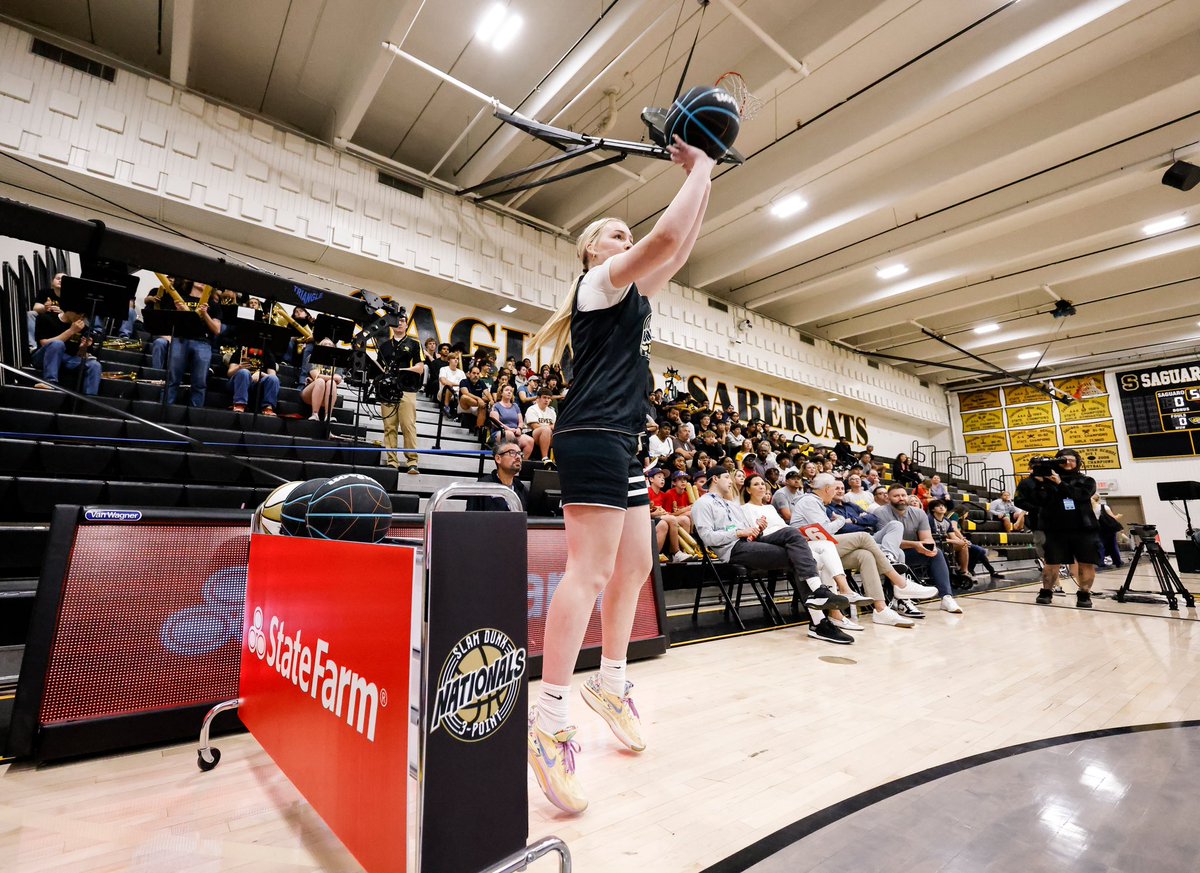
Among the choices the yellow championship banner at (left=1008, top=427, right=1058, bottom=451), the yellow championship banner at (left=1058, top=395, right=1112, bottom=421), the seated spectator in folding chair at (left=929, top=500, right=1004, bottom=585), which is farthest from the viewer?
the yellow championship banner at (left=1008, top=427, right=1058, bottom=451)

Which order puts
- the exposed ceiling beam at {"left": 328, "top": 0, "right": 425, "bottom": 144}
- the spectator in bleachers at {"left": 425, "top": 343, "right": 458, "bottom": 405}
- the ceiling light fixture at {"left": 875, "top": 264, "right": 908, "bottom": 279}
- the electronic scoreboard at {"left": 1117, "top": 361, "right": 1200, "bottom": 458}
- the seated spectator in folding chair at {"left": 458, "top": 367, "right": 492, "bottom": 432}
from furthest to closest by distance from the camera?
the electronic scoreboard at {"left": 1117, "top": 361, "right": 1200, "bottom": 458} < the ceiling light fixture at {"left": 875, "top": 264, "right": 908, "bottom": 279} < the spectator in bleachers at {"left": 425, "top": 343, "right": 458, "bottom": 405} < the seated spectator in folding chair at {"left": 458, "top": 367, "right": 492, "bottom": 432} < the exposed ceiling beam at {"left": 328, "top": 0, "right": 425, "bottom": 144}

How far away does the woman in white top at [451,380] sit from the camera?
6805 mm

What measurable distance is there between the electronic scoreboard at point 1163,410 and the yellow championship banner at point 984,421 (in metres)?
2.71

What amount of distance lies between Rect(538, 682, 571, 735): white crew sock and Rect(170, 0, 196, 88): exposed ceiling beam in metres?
6.81

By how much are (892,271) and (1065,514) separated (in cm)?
661

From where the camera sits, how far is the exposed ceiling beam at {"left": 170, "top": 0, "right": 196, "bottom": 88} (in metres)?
4.79

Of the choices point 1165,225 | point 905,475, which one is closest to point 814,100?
point 1165,225

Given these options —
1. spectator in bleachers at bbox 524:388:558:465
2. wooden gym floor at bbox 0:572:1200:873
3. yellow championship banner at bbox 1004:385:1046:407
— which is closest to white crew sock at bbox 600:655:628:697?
wooden gym floor at bbox 0:572:1200:873

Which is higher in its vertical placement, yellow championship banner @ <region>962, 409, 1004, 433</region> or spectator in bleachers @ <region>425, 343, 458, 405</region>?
yellow championship banner @ <region>962, 409, 1004, 433</region>

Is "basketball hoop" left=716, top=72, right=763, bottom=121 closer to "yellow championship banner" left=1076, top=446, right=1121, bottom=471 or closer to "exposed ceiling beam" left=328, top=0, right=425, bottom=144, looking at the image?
"exposed ceiling beam" left=328, top=0, right=425, bottom=144

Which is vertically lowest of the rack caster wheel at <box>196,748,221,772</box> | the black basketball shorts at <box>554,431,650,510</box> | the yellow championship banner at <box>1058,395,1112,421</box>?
the rack caster wheel at <box>196,748,221,772</box>

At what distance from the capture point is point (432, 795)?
0.73 metres

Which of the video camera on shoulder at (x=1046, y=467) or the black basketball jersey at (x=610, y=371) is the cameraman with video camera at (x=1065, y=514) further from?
the black basketball jersey at (x=610, y=371)

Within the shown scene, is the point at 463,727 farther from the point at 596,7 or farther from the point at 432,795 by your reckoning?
the point at 596,7
